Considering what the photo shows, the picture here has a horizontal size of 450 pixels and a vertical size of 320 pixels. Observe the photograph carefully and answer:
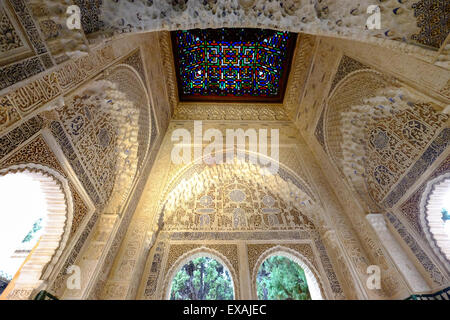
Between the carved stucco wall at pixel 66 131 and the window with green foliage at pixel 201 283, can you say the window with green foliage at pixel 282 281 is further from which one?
the carved stucco wall at pixel 66 131

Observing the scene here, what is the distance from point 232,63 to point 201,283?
7772mm

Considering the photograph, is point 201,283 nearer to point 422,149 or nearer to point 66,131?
point 66,131

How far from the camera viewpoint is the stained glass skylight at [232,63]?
3.99 m

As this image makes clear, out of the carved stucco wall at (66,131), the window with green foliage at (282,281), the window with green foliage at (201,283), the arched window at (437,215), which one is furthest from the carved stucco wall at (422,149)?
the window with green foliage at (201,283)

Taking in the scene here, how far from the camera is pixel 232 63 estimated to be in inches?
170

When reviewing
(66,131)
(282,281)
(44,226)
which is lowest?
(44,226)

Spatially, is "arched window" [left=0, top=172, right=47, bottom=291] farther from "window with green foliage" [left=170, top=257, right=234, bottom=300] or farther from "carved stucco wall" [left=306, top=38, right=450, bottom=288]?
"carved stucco wall" [left=306, top=38, right=450, bottom=288]

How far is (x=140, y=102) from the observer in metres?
3.05

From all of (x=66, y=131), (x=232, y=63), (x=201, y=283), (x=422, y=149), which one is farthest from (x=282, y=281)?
(x=66, y=131)

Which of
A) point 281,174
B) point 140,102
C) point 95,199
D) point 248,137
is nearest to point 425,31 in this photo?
point 281,174

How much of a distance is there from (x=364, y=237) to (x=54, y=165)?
3.69 m

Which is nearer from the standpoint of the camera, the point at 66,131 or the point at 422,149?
the point at 66,131
